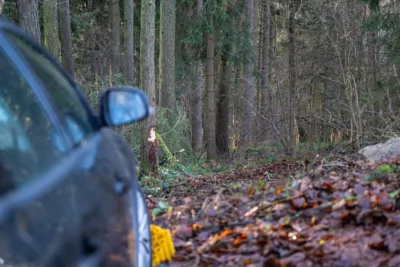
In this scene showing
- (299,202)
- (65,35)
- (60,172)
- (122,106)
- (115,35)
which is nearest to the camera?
(60,172)

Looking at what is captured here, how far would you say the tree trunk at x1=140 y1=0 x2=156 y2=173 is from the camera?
1171 cm

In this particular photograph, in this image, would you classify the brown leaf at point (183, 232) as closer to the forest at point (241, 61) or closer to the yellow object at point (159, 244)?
the yellow object at point (159, 244)

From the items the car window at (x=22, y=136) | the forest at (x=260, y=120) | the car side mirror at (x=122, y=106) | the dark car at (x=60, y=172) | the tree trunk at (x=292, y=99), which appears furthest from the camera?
the tree trunk at (x=292, y=99)

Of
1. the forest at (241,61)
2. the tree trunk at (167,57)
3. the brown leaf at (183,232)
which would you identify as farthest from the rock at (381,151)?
the tree trunk at (167,57)

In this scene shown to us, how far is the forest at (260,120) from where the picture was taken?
4.25m

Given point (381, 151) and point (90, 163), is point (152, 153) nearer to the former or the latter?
point (381, 151)

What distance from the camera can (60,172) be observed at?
178 cm

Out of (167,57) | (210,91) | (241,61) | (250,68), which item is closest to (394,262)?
(167,57)

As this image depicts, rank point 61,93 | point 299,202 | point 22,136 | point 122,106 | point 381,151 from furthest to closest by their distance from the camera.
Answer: point 381,151 < point 299,202 < point 122,106 < point 61,93 < point 22,136

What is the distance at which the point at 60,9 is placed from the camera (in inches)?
667

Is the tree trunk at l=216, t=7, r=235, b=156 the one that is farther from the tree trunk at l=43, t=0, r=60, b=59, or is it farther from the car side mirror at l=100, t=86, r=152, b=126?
the car side mirror at l=100, t=86, r=152, b=126

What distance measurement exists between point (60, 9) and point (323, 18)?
27.5 feet

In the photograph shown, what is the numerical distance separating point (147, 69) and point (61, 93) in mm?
9613

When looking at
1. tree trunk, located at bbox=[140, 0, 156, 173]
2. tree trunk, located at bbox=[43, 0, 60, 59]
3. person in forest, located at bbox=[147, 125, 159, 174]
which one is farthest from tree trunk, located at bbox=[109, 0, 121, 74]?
person in forest, located at bbox=[147, 125, 159, 174]
